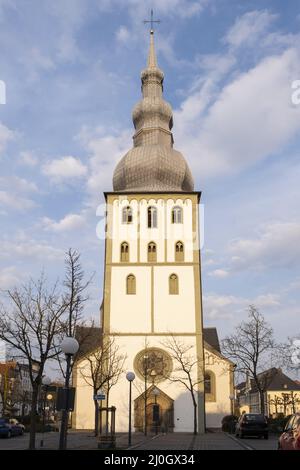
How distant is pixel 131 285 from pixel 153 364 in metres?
6.69

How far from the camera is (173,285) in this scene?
155 ft

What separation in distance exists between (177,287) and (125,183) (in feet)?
36.1

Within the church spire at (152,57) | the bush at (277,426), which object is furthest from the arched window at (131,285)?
the church spire at (152,57)

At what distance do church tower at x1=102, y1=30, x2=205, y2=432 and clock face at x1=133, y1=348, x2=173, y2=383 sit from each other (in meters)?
0.08

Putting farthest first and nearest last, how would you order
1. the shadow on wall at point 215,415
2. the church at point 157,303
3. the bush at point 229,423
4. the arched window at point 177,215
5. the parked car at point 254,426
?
the arched window at point 177,215 → the shadow on wall at point 215,415 → the church at point 157,303 → the bush at point 229,423 → the parked car at point 254,426

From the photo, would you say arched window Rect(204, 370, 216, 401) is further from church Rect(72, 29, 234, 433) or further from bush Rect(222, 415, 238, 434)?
bush Rect(222, 415, 238, 434)

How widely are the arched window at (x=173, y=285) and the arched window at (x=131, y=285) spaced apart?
3004mm

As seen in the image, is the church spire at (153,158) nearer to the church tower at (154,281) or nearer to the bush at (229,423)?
the church tower at (154,281)

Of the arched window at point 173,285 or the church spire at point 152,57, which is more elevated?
the church spire at point 152,57

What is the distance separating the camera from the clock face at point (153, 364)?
4497 centimetres

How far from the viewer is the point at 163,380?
148ft

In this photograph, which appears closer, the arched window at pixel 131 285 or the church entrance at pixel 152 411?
the church entrance at pixel 152 411

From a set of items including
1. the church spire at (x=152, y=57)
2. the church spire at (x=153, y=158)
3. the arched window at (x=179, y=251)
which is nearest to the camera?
the arched window at (x=179, y=251)
